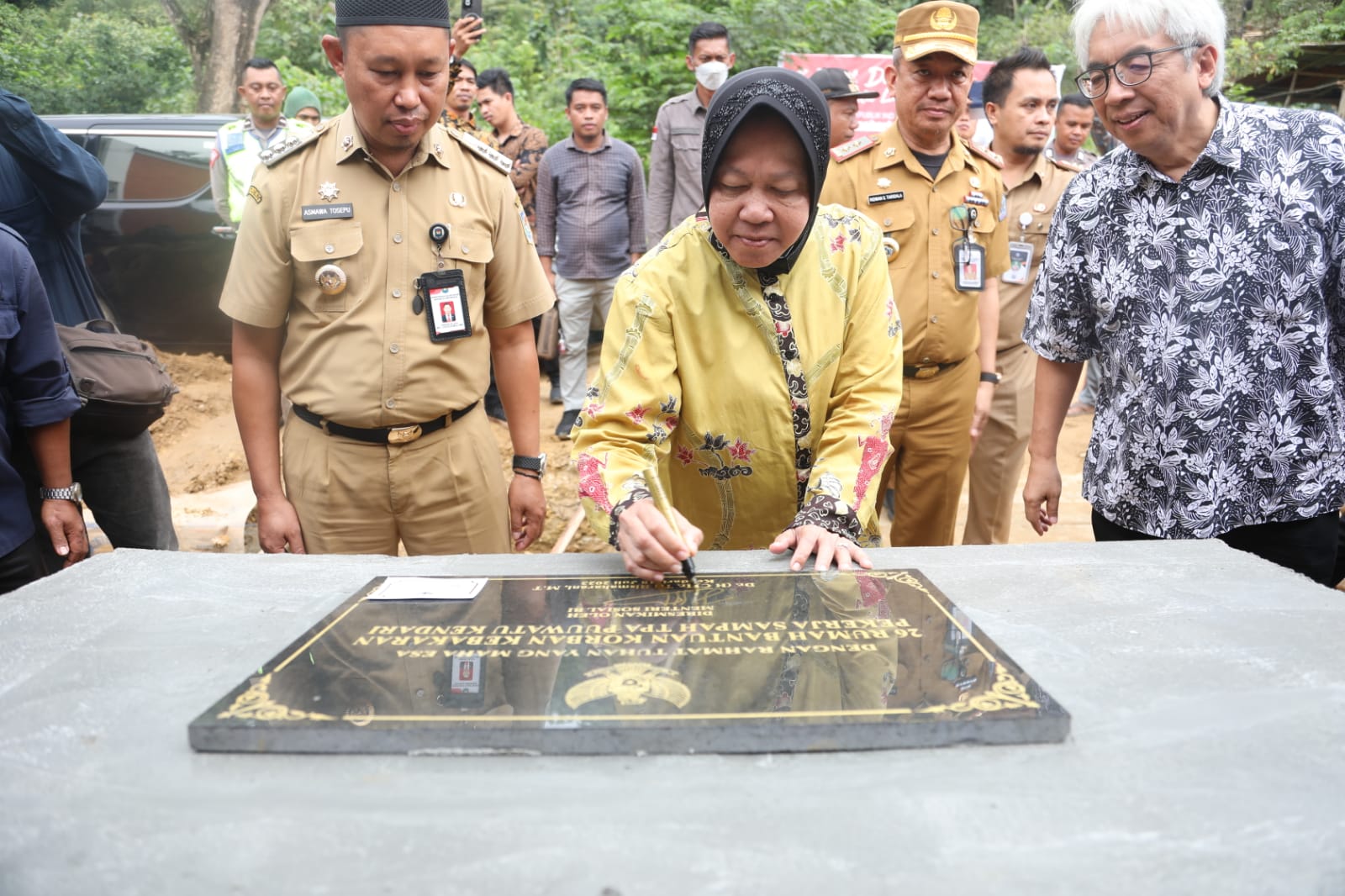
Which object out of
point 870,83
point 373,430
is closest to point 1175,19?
point 373,430

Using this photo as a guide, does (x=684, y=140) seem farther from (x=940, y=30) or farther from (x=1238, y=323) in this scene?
(x=1238, y=323)

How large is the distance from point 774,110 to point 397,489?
1348mm

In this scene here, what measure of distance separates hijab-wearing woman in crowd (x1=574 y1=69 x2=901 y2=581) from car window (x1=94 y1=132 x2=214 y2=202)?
18.3 feet

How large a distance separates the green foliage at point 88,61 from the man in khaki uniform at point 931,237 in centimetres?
328

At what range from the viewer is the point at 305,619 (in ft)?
5.42

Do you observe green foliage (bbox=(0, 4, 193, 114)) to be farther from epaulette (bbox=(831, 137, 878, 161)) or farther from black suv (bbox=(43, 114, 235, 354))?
epaulette (bbox=(831, 137, 878, 161))

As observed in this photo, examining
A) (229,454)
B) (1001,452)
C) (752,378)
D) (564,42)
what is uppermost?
(564,42)

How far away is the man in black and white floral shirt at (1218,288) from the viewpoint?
200 centimetres

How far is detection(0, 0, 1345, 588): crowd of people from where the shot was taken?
6.01ft

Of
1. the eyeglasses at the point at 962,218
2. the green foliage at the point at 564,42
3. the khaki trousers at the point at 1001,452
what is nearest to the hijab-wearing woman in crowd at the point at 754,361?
the eyeglasses at the point at 962,218

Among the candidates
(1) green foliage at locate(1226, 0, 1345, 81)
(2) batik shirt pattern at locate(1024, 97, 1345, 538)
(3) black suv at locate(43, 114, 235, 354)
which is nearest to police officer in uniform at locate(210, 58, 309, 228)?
(3) black suv at locate(43, 114, 235, 354)

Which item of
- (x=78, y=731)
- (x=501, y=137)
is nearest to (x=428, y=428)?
(x=78, y=731)

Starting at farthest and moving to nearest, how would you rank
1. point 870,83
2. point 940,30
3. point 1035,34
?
point 1035,34 < point 870,83 < point 940,30

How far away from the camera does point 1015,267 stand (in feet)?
13.3
